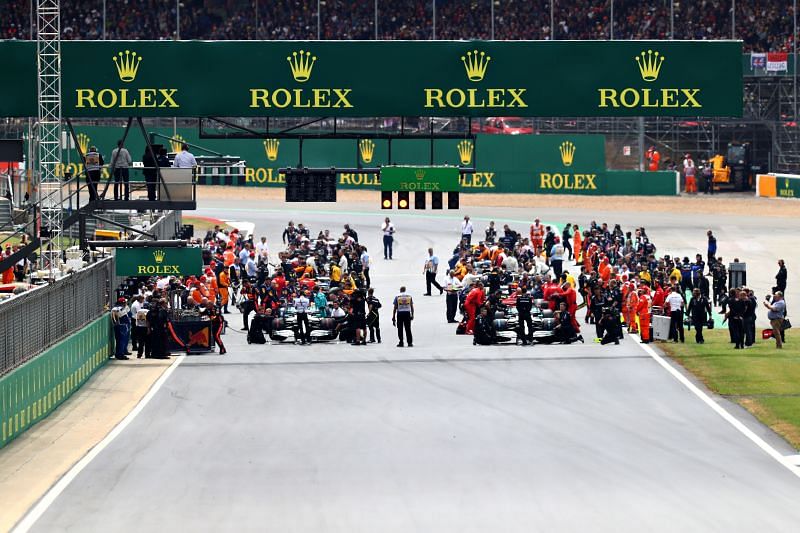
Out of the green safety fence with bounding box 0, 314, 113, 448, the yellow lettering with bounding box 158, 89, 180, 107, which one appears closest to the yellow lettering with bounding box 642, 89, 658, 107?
the yellow lettering with bounding box 158, 89, 180, 107

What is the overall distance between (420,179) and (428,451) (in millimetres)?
9068

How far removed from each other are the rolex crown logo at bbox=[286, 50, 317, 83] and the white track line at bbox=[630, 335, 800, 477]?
9125mm

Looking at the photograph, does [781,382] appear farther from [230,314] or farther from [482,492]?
[230,314]

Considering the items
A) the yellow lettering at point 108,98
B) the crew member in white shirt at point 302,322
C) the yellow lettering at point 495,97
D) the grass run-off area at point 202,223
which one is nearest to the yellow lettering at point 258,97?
the yellow lettering at point 108,98

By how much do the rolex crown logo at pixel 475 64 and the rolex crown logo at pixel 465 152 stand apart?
38.1 meters

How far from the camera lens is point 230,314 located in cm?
3888

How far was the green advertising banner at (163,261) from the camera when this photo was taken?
29516mm

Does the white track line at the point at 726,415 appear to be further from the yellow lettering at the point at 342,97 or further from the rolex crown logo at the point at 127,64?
the rolex crown logo at the point at 127,64

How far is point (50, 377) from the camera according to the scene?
2467cm

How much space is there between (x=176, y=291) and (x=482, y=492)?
16136mm

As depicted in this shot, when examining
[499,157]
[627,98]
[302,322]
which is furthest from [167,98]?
[499,157]

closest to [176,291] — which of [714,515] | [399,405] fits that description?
[399,405]

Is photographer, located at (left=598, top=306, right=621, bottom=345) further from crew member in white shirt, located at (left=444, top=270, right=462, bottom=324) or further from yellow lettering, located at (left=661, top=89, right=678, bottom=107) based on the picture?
yellow lettering, located at (left=661, top=89, right=678, bottom=107)

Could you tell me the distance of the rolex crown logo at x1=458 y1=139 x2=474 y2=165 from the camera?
218 ft
